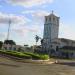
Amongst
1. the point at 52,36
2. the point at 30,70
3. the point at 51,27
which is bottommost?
the point at 30,70

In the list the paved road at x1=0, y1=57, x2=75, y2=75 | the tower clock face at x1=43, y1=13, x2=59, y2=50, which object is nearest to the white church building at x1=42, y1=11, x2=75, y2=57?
the tower clock face at x1=43, y1=13, x2=59, y2=50

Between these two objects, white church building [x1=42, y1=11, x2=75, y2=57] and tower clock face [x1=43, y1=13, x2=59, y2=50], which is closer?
white church building [x1=42, y1=11, x2=75, y2=57]

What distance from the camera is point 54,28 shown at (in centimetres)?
11438

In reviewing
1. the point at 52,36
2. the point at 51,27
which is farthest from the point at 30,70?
the point at 51,27

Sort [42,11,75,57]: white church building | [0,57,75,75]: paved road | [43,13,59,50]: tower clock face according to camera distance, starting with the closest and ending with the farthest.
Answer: [0,57,75,75]: paved road
[42,11,75,57]: white church building
[43,13,59,50]: tower clock face

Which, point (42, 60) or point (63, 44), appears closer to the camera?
point (42, 60)

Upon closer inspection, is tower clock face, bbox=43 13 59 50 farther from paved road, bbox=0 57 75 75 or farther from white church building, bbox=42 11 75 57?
paved road, bbox=0 57 75 75

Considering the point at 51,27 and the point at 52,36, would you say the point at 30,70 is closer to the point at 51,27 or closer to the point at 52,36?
the point at 52,36

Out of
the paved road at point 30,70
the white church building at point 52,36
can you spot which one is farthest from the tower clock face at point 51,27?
the paved road at point 30,70

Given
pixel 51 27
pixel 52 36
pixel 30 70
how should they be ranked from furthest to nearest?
pixel 51 27 → pixel 52 36 → pixel 30 70

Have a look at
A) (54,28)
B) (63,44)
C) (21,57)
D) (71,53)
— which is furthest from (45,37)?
(21,57)

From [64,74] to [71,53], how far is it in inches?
2529

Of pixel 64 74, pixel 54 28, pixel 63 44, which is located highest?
pixel 54 28

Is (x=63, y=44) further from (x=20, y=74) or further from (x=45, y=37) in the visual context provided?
(x=20, y=74)
